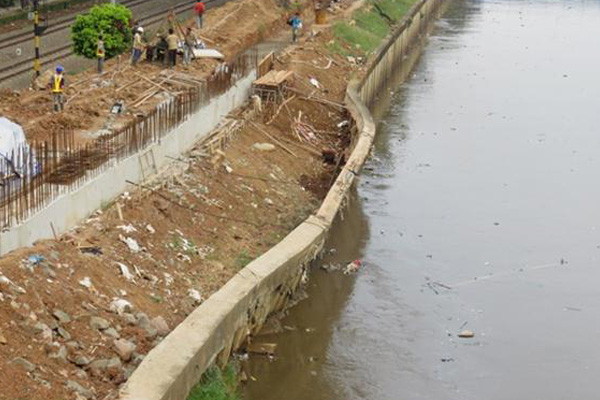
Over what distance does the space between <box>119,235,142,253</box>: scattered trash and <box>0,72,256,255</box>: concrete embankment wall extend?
2.88 feet

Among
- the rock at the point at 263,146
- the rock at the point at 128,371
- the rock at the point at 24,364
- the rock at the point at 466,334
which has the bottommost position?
the rock at the point at 466,334

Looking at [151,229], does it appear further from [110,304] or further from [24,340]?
[24,340]

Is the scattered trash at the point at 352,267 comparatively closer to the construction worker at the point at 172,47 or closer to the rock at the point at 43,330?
the construction worker at the point at 172,47

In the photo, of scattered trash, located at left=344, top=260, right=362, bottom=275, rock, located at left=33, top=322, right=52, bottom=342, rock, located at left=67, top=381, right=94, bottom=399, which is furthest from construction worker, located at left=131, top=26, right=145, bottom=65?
rock, located at left=67, top=381, right=94, bottom=399

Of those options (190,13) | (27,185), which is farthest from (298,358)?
(190,13)

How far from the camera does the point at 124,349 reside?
17.7 metres

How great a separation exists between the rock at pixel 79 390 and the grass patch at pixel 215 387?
6.38 ft

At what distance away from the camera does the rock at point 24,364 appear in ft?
51.9

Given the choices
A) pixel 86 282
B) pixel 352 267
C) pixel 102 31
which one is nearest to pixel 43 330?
pixel 86 282

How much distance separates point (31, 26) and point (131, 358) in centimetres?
3229

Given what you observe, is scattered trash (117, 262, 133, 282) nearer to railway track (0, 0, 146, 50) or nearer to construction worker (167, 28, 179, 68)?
construction worker (167, 28, 179, 68)

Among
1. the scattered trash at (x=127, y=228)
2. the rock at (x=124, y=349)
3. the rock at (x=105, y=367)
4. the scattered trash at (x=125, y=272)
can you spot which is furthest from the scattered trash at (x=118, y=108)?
the rock at (x=105, y=367)

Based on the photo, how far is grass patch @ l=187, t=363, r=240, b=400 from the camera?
18.2 metres

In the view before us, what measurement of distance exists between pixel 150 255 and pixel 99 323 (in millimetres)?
3889
